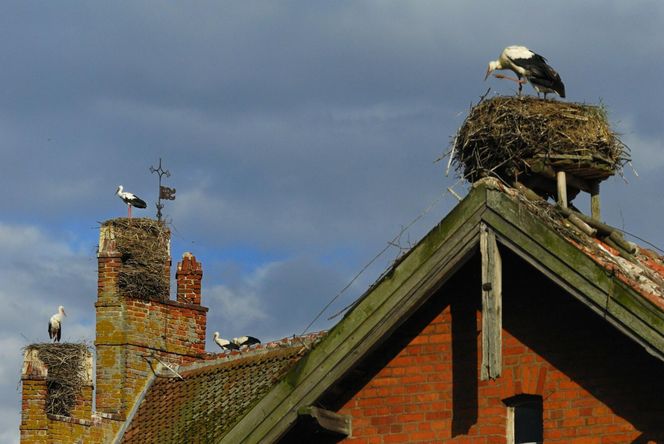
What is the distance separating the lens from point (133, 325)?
2969 cm

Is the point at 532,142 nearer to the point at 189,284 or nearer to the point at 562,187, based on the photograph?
the point at 562,187

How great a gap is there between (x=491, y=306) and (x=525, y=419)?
2.86 feet

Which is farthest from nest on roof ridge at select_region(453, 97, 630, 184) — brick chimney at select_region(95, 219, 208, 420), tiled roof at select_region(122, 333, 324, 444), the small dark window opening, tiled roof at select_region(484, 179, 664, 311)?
brick chimney at select_region(95, 219, 208, 420)

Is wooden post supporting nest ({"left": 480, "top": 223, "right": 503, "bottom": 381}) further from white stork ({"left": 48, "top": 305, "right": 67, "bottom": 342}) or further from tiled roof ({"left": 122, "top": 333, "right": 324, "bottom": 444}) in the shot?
white stork ({"left": 48, "top": 305, "right": 67, "bottom": 342})

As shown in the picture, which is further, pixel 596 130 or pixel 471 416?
pixel 596 130

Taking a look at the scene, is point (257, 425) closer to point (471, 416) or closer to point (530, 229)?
point (471, 416)

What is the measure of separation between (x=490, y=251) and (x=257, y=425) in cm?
209

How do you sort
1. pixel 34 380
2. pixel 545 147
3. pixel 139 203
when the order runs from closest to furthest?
pixel 545 147 < pixel 34 380 < pixel 139 203

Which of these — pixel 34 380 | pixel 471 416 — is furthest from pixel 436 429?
pixel 34 380

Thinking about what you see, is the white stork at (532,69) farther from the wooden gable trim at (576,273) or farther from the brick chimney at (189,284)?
the brick chimney at (189,284)

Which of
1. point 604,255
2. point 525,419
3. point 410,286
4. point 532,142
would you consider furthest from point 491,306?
point 532,142

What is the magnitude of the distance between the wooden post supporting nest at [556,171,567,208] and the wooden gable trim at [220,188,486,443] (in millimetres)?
2082

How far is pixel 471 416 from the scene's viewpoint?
12.0 m

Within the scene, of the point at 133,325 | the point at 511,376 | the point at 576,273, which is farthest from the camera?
the point at 133,325
